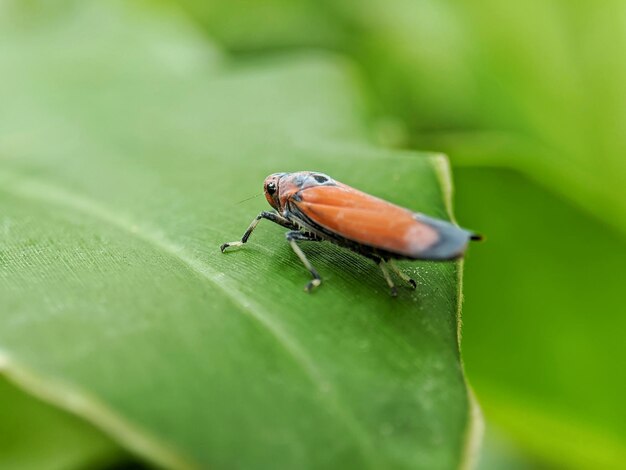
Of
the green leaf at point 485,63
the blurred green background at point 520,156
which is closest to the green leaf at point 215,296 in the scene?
the blurred green background at point 520,156

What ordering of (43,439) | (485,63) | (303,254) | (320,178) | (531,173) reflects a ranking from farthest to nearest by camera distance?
(485,63) → (531,173) → (43,439) → (320,178) → (303,254)

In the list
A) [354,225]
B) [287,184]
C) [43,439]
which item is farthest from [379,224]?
[43,439]

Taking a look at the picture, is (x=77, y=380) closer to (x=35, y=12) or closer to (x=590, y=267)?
(x=590, y=267)

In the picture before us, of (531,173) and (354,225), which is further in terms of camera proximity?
(531,173)

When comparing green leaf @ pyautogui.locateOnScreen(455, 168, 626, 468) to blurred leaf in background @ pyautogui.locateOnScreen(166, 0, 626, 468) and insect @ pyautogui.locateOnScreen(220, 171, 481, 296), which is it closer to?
blurred leaf in background @ pyautogui.locateOnScreen(166, 0, 626, 468)

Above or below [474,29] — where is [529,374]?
below

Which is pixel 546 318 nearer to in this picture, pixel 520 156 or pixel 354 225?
pixel 520 156

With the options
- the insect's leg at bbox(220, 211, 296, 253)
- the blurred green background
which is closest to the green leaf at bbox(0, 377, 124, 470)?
the insect's leg at bbox(220, 211, 296, 253)

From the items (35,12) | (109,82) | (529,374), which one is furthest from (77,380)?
(35,12)
